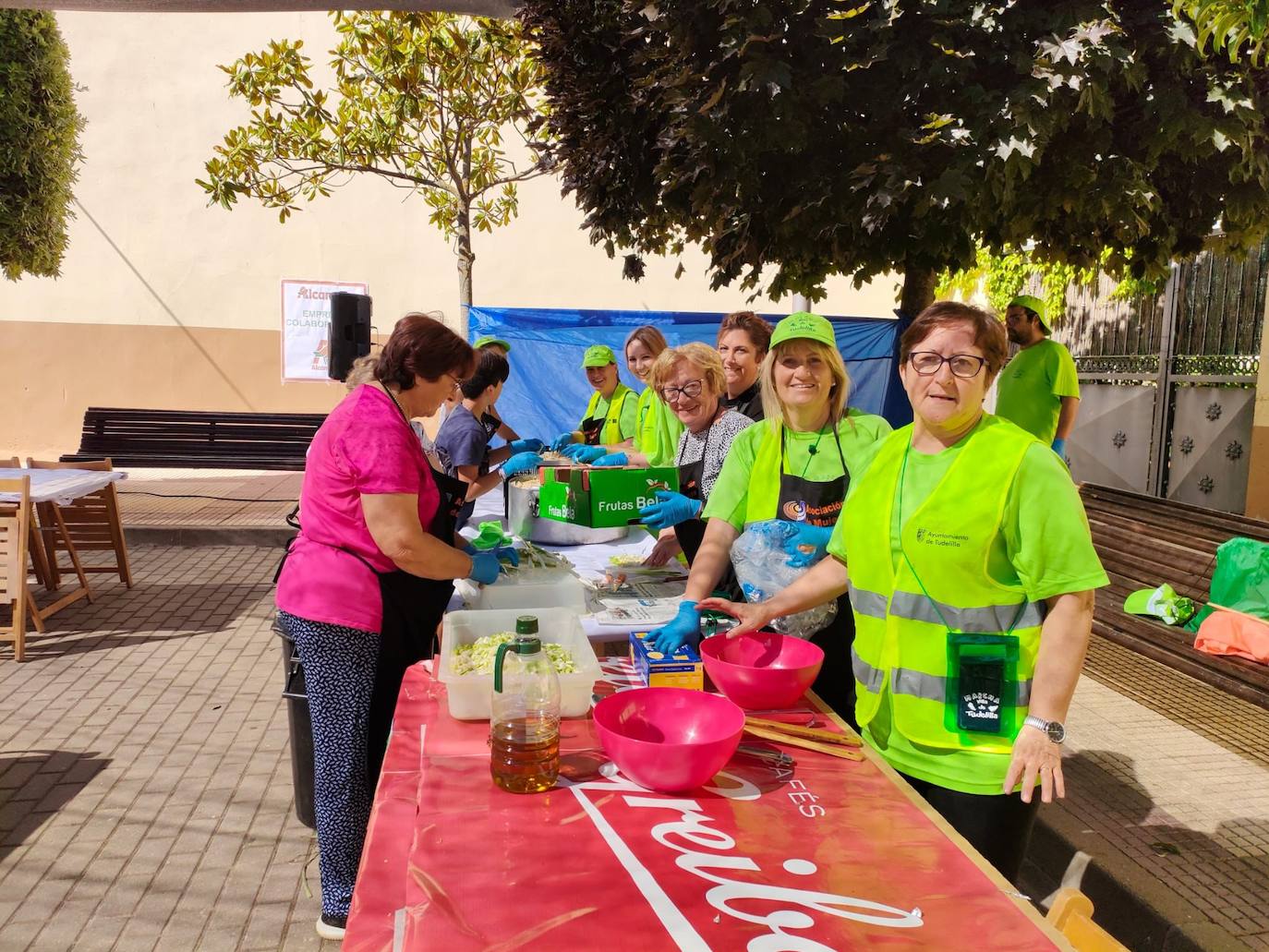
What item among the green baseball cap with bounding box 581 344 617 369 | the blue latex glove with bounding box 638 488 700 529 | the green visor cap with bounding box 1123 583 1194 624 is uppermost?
the green baseball cap with bounding box 581 344 617 369

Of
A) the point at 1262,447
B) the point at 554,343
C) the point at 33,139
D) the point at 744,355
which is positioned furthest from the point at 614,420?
the point at 33,139

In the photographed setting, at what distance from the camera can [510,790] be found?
5.89ft

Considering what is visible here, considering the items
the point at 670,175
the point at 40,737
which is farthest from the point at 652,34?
the point at 40,737

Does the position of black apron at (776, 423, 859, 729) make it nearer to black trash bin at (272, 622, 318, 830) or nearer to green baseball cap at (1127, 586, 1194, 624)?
black trash bin at (272, 622, 318, 830)

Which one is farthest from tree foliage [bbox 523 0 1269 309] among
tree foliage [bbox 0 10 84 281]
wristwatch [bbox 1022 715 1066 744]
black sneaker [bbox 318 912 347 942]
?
tree foliage [bbox 0 10 84 281]

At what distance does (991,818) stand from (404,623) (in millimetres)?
1803

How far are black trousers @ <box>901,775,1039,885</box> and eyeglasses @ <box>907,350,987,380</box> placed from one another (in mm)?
965

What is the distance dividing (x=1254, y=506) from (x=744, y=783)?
6876 mm

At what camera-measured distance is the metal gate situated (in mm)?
7684

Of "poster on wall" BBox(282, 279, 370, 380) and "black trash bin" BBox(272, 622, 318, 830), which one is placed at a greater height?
"poster on wall" BBox(282, 279, 370, 380)

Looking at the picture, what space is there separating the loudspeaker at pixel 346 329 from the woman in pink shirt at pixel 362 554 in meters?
4.23

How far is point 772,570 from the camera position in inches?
109

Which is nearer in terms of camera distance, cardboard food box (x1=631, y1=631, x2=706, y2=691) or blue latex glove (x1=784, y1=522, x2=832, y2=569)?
cardboard food box (x1=631, y1=631, x2=706, y2=691)

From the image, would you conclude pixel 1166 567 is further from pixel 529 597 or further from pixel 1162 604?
pixel 529 597
